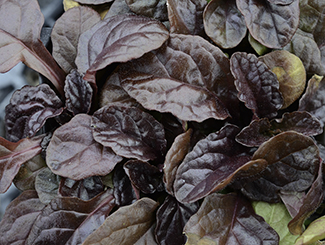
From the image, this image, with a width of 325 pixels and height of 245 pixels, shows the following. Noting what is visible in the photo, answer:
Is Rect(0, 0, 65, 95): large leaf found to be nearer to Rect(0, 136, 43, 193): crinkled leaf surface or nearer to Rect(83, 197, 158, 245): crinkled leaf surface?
Rect(0, 136, 43, 193): crinkled leaf surface

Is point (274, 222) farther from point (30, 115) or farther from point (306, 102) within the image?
point (30, 115)

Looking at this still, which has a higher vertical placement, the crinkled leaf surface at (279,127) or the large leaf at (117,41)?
the large leaf at (117,41)

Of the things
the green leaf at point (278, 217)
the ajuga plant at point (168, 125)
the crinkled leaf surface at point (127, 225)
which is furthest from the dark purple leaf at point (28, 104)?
the green leaf at point (278, 217)

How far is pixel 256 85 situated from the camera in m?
0.66

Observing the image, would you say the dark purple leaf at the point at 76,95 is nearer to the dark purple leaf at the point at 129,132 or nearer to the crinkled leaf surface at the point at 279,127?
the dark purple leaf at the point at 129,132

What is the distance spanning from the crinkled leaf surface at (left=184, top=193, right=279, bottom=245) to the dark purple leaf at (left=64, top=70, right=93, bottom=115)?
0.34 m

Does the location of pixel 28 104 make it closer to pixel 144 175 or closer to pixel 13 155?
pixel 13 155

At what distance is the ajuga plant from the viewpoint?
613mm

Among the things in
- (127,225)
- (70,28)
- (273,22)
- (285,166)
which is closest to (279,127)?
(285,166)

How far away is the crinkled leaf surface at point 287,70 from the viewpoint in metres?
0.68

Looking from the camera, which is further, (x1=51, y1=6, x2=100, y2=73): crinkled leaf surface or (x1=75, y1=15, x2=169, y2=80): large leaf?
(x1=51, y1=6, x2=100, y2=73): crinkled leaf surface

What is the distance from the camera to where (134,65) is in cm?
68

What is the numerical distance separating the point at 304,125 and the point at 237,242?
27 cm

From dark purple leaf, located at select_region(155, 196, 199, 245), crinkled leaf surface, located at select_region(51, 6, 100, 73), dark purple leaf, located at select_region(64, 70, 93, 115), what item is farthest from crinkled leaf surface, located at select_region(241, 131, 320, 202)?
crinkled leaf surface, located at select_region(51, 6, 100, 73)
